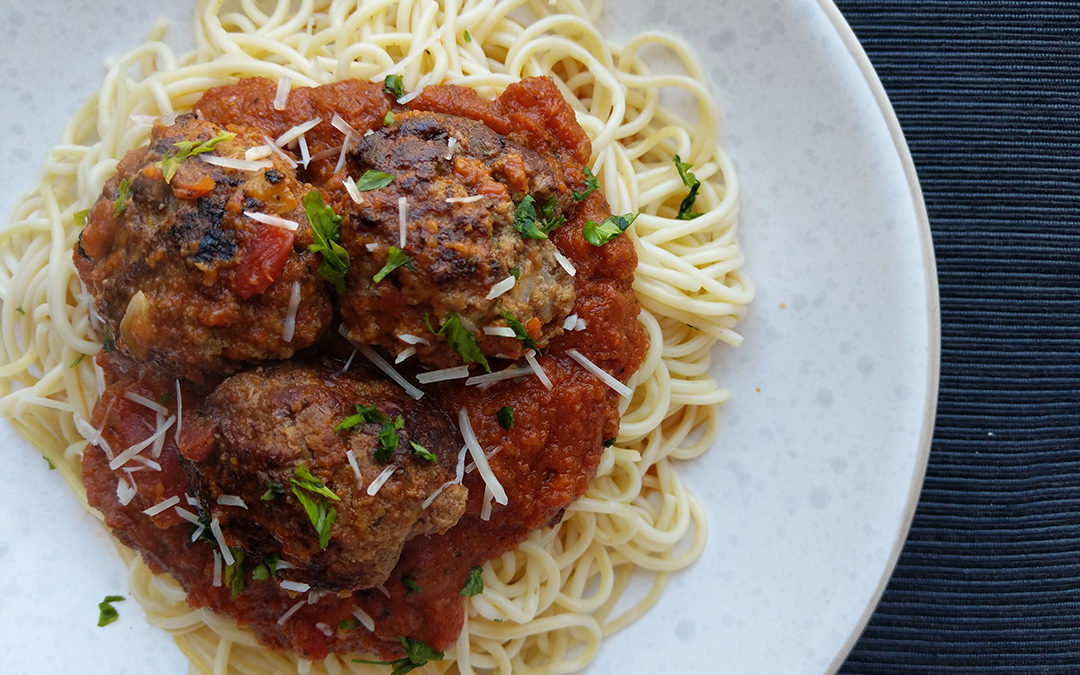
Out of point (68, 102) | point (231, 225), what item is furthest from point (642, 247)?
point (68, 102)

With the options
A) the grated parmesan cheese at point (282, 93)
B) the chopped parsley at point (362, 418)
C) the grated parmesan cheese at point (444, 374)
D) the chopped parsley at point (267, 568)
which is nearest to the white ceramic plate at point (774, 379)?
the grated parmesan cheese at point (282, 93)

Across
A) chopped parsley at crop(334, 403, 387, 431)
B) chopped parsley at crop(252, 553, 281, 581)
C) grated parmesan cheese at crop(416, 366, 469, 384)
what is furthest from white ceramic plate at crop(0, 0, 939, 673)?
chopped parsley at crop(334, 403, 387, 431)

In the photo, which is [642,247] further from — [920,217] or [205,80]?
[205,80]

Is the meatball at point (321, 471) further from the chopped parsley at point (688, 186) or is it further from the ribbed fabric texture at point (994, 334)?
the ribbed fabric texture at point (994, 334)

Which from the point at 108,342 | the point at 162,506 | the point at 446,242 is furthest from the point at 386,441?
the point at 108,342

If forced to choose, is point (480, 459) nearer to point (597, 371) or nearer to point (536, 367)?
point (536, 367)
